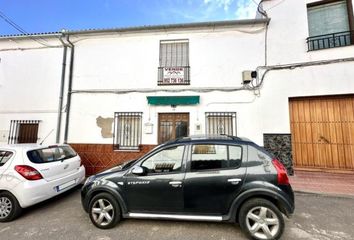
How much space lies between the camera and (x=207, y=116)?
6746mm

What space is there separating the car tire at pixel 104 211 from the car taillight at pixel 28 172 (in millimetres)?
1323

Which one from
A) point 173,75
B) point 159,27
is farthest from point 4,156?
point 159,27

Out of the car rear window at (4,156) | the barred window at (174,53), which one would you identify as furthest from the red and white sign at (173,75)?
the car rear window at (4,156)

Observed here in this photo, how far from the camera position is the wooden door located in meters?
6.83

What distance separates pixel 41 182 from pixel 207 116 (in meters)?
4.88

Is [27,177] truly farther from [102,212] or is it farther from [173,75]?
[173,75]

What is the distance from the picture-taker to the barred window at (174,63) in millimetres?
6992

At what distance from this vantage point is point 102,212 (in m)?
3.42

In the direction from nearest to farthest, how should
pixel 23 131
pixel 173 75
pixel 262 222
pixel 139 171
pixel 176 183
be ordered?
pixel 262 222
pixel 176 183
pixel 139 171
pixel 173 75
pixel 23 131

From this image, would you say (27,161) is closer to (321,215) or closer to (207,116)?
(207,116)

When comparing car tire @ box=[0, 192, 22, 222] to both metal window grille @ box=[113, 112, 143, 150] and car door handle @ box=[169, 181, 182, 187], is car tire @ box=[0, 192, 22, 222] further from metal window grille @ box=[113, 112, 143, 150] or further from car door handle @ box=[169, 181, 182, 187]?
metal window grille @ box=[113, 112, 143, 150]

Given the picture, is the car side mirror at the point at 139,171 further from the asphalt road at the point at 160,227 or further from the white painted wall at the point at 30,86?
the white painted wall at the point at 30,86

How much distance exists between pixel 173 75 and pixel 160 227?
16.4 feet

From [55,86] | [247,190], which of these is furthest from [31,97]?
[247,190]
